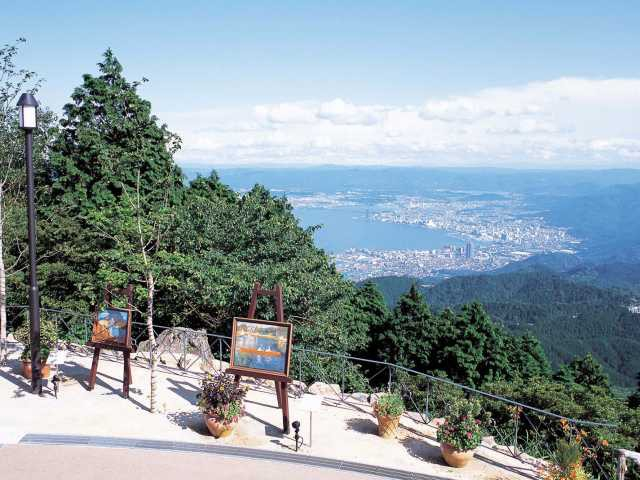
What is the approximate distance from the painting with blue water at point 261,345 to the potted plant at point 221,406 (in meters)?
0.47

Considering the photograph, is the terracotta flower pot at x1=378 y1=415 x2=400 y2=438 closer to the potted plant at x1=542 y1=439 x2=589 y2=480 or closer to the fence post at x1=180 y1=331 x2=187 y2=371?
the potted plant at x1=542 y1=439 x2=589 y2=480

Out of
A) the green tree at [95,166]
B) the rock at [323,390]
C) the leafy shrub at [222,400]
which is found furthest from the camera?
the green tree at [95,166]

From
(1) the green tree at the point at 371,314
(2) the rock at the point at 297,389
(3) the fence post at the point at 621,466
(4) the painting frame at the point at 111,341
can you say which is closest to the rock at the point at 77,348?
(4) the painting frame at the point at 111,341

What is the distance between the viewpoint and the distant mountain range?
7538 centimetres

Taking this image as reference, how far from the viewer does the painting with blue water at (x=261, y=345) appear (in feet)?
31.2

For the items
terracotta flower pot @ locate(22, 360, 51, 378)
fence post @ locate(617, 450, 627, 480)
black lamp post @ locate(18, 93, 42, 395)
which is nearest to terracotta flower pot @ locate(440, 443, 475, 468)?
fence post @ locate(617, 450, 627, 480)

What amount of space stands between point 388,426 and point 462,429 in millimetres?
1392

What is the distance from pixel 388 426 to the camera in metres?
9.59

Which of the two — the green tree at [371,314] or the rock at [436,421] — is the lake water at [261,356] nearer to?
the rock at [436,421]

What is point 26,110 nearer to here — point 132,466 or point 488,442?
point 132,466

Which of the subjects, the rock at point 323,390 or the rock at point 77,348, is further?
the rock at point 77,348

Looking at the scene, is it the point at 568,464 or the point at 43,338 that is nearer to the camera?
the point at 568,464

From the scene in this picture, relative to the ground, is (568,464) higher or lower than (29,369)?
higher

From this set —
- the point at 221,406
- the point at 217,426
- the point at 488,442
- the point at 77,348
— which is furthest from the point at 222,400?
the point at 77,348
